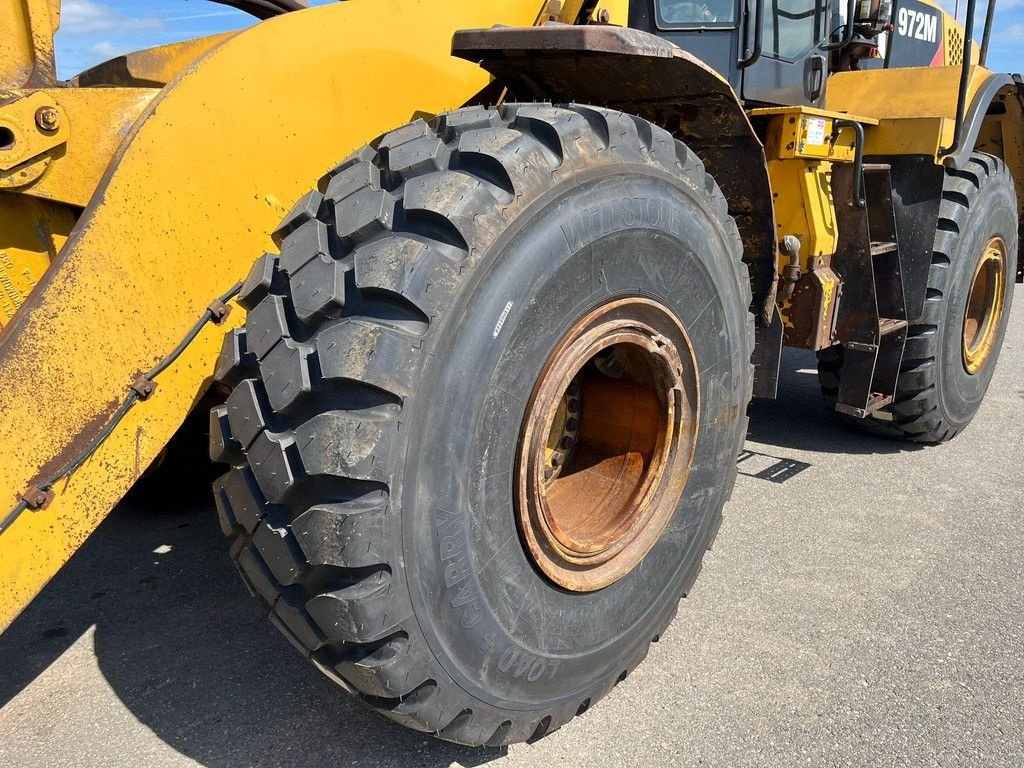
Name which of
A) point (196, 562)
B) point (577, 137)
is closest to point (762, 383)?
point (577, 137)

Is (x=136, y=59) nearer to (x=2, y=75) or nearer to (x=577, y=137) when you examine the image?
(x=2, y=75)

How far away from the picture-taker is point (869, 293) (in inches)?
155

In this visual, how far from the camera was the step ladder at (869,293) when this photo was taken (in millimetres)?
3857

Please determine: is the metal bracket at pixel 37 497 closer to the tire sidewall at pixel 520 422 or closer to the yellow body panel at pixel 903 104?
the tire sidewall at pixel 520 422

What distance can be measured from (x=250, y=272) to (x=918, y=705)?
7.55 feet

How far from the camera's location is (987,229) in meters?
4.71

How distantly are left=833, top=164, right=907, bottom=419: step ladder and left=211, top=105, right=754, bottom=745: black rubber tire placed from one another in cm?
195

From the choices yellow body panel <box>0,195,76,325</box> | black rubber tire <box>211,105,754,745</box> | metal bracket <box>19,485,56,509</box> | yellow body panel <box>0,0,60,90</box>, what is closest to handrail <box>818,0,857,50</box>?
black rubber tire <box>211,105,754,745</box>

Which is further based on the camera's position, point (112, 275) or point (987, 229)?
point (987, 229)

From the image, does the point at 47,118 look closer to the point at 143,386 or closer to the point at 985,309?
the point at 143,386

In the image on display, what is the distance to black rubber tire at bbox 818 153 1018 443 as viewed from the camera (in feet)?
14.4

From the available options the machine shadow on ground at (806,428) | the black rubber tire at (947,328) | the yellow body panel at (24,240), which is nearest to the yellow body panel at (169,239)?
the yellow body panel at (24,240)

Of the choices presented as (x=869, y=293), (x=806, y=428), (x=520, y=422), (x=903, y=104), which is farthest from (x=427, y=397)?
(x=806, y=428)

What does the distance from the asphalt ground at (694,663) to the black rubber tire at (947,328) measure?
78 cm
